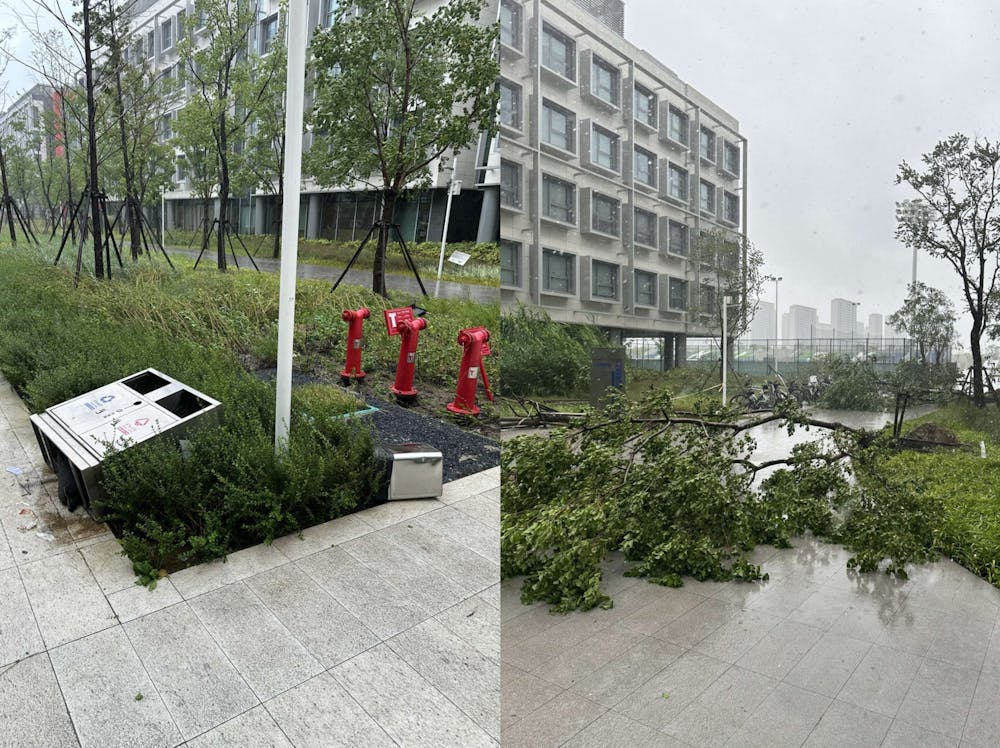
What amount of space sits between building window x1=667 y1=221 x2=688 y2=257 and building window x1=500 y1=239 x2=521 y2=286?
274 millimetres

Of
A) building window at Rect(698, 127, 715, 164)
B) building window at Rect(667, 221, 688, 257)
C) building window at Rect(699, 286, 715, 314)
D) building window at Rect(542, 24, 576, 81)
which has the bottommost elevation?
building window at Rect(699, 286, 715, 314)

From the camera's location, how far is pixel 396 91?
3414 millimetres

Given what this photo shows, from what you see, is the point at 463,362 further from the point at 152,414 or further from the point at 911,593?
the point at 911,593

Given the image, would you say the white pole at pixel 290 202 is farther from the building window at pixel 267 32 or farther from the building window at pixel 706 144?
the building window at pixel 706 144

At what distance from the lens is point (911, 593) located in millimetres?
942

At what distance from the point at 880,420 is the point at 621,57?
0.79 metres

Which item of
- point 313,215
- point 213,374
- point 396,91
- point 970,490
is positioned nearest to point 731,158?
point 970,490

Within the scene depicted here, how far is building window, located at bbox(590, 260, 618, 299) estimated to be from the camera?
124 centimetres

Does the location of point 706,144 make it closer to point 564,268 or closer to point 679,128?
point 679,128

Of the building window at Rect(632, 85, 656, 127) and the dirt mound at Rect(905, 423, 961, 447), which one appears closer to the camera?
the dirt mound at Rect(905, 423, 961, 447)

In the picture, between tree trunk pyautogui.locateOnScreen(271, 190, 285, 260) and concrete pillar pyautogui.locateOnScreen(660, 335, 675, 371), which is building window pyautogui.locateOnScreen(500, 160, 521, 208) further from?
tree trunk pyautogui.locateOnScreen(271, 190, 285, 260)

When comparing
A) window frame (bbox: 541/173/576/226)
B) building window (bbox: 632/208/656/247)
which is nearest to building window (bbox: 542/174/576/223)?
window frame (bbox: 541/173/576/226)

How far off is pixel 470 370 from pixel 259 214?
1.42 m

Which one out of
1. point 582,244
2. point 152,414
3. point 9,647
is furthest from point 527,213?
point 152,414
